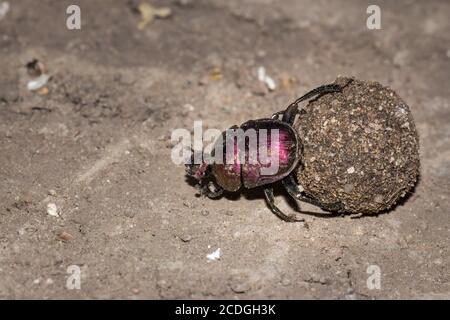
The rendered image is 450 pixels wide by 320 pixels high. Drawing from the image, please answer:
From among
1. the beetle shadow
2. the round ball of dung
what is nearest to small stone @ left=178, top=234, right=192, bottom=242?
the beetle shadow

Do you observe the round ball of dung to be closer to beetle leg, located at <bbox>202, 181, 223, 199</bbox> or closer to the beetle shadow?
the beetle shadow

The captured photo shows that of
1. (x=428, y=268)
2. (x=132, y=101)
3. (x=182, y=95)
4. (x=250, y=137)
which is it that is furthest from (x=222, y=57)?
(x=428, y=268)

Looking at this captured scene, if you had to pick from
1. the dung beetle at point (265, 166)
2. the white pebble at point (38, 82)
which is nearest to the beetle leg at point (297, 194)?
the dung beetle at point (265, 166)

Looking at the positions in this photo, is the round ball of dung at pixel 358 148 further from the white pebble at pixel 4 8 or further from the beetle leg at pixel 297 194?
the white pebble at pixel 4 8

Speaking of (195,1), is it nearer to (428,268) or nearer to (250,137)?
(250,137)

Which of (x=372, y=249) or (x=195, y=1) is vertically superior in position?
(x=195, y=1)

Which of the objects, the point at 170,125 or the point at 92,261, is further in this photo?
the point at 170,125
